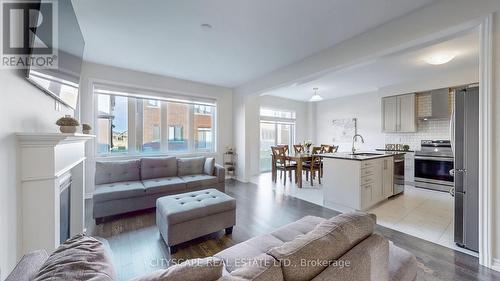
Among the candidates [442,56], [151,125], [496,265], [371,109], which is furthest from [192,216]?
[371,109]

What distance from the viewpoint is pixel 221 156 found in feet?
18.2

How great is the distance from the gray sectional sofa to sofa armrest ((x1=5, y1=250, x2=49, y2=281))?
2.13 m

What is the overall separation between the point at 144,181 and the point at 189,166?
850 millimetres

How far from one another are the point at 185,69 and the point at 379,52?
3411 millimetres

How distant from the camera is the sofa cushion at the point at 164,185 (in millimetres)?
3137

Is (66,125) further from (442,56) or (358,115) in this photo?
(358,115)

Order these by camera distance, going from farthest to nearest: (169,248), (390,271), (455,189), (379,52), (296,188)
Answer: (296,188), (379,52), (455,189), (169,248), (390,271)

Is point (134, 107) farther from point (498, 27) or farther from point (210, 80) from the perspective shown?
point (498, 27)

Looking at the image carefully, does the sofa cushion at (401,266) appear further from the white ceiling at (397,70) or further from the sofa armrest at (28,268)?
the white ceiling at (397,70)

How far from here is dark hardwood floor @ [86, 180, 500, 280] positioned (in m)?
1.78

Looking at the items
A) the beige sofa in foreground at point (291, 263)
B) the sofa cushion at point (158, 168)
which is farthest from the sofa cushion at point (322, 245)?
the sofa cushion at point (158, 168)

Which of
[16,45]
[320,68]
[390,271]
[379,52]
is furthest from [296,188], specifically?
[16,45]

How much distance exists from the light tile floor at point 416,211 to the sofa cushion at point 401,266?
1.55 m

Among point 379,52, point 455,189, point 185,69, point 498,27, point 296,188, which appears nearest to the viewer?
point 498,27
